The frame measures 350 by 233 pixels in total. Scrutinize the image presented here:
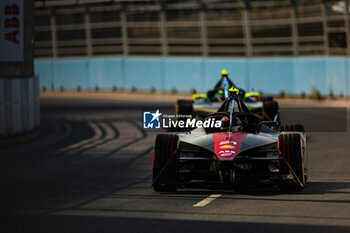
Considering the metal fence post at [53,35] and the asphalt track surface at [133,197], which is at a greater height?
the metal fence post at [53,35]

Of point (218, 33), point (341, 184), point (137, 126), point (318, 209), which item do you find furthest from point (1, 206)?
point (218, 33)

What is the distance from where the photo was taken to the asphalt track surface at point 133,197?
8484 mm

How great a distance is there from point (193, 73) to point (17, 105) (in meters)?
17.1

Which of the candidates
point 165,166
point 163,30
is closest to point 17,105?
point 165,166

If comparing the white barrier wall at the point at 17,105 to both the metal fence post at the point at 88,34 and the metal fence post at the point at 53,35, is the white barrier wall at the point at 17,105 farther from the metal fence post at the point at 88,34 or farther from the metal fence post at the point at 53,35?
the metal fence post at the point at 53,35

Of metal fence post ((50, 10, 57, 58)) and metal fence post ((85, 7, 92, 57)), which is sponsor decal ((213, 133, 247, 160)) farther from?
metal fence post ((50, 10, 57, 58))

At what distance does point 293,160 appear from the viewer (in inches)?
420

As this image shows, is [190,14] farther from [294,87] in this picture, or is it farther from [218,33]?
[294,87]

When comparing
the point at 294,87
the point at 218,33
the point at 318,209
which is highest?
the point at 218,33

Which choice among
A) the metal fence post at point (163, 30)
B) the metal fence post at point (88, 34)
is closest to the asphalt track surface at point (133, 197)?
the metal fence post at point (163, 30)

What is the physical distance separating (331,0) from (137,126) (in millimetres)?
11549

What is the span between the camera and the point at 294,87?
3216cm

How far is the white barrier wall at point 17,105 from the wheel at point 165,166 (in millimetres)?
7880

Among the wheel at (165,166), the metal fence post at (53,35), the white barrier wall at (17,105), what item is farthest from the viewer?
the metal fence post at (53,35)
